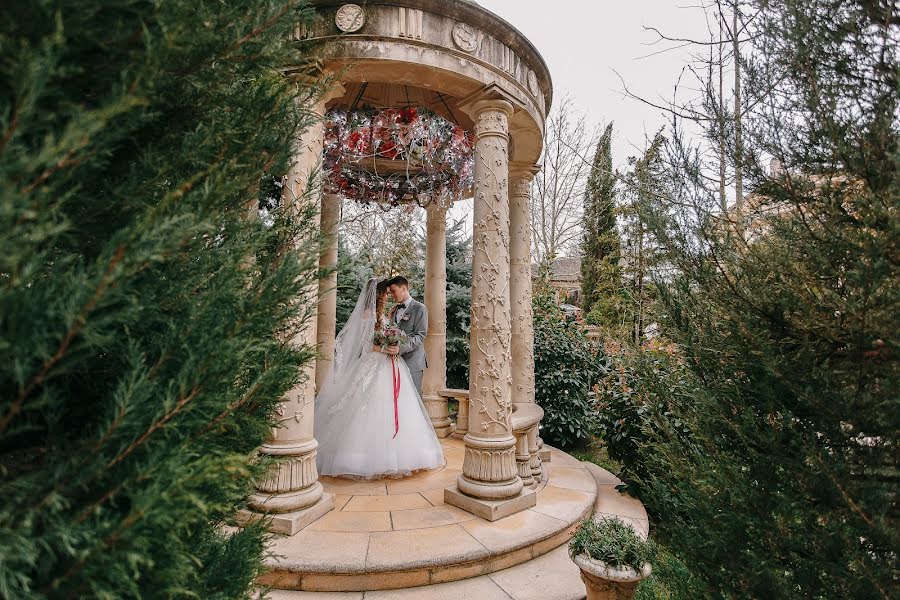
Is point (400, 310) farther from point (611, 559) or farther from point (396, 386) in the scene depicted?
point (611, 559)

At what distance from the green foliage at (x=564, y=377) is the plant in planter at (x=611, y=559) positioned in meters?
4.69

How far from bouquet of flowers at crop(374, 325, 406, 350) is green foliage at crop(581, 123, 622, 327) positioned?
33.2ft

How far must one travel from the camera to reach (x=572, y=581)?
3.40m

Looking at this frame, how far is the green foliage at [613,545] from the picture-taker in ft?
9.30

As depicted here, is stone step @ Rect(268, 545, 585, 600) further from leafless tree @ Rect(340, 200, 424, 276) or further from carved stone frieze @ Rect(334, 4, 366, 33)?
leafless tree @ Rect(340, 200, 424, 276)

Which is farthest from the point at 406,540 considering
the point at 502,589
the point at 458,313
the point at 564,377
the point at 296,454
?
the point at 458,313

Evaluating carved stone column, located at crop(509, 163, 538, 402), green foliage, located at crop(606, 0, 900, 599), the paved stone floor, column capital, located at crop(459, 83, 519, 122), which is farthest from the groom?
green foliage, located at crop(606, 0, 900, 599)

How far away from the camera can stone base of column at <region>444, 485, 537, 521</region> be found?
156 inches

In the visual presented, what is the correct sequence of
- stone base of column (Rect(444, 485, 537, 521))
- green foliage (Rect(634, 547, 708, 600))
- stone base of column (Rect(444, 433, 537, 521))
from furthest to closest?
stone base of column (Rect(444, 433, 537, 521))
stone base of column (Rect(444, 485, 537, 521))
green foliage (Rect(634, 547, 708, 600))

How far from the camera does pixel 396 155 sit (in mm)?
6594

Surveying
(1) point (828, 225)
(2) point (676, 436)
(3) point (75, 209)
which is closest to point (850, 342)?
(1) point (828, 225)

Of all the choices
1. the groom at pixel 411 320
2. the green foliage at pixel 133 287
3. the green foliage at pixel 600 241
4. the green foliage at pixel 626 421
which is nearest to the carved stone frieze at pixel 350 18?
the green foliage at pixel 133 287

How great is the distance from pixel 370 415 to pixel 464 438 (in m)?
1.44

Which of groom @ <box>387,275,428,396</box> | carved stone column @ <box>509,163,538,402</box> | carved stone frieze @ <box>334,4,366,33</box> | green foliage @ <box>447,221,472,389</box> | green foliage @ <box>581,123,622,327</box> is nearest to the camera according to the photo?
carved stone frieze @ <box>334,4,366,33</box>
